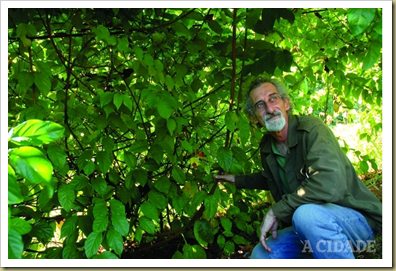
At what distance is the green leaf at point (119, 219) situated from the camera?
159 centimetres

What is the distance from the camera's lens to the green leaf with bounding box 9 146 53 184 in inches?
37.3

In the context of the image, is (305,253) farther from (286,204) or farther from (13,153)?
(13,153)

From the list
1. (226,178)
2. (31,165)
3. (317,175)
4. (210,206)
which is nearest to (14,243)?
(31,165)

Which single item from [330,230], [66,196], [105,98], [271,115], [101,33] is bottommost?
[330,230]

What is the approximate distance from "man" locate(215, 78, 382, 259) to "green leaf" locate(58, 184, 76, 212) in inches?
38.7


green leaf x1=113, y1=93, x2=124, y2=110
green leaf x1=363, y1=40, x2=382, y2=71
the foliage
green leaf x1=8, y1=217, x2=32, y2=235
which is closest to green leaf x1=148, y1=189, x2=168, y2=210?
the foliage

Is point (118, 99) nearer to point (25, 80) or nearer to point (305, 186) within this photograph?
point (25, 80)

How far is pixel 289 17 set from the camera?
5.30 feet

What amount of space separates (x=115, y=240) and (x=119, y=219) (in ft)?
0.31

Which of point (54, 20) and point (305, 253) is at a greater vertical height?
point (54, 20)

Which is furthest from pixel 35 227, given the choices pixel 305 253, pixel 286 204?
pixel 305 253

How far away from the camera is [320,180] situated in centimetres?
181

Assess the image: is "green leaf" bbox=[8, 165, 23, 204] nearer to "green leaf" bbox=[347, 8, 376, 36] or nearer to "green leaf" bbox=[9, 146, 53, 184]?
"green leaf" bbox=[9, 146, 53, 184]

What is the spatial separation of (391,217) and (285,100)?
92 cm
